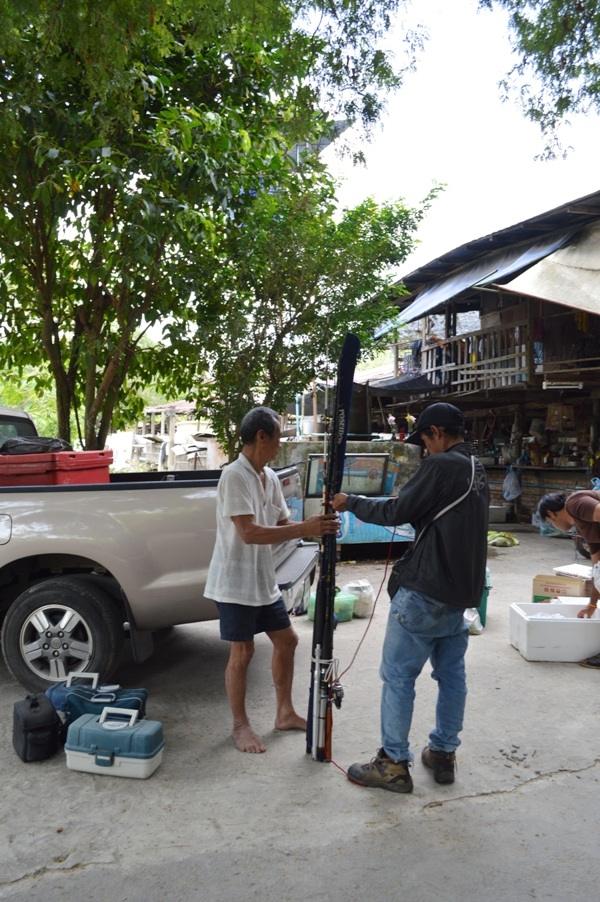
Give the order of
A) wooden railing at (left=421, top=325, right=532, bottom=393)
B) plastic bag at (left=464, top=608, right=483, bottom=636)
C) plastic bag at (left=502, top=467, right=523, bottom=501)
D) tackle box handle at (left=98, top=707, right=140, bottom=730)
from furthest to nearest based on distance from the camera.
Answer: plastic bag at (left=502, top=467, right=523, bottom=501) < wooden railing at (left=421, top=325, right=532, bottom=393) < plastic bag at (left=464, top=608, right=483, bottom=636) < tackle box handle at (left=98, top=707, right=140, bottom=730)

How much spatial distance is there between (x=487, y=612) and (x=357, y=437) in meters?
7.02

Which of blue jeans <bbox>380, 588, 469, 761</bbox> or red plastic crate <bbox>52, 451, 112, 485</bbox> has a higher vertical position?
red plastic crate <bbox>52, 451, 112, 485</bbox>

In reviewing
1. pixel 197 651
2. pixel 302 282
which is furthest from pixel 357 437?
pixel 197 651

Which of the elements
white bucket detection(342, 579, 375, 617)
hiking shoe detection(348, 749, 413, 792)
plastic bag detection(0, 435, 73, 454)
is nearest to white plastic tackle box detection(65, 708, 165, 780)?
hiking shoe detection(348, 749, 413, 792)

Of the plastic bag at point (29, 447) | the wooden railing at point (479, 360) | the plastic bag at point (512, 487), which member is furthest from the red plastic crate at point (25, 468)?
the plastic bag at point (512, 487)

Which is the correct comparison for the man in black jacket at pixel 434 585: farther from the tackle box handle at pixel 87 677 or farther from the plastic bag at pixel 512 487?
the plastic bag at pixel 512 487

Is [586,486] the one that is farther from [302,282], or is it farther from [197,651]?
[197,651]

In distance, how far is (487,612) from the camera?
22.8 ft

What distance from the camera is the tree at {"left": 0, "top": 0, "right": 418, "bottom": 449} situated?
14.8 ft

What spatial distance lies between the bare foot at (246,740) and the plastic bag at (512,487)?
11.9m

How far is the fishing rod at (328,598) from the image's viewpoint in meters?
3.57

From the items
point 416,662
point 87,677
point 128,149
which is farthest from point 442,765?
point 128,149

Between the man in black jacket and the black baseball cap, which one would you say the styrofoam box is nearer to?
the man in black jacket

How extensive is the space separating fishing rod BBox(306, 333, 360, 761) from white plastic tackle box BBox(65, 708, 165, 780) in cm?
80
